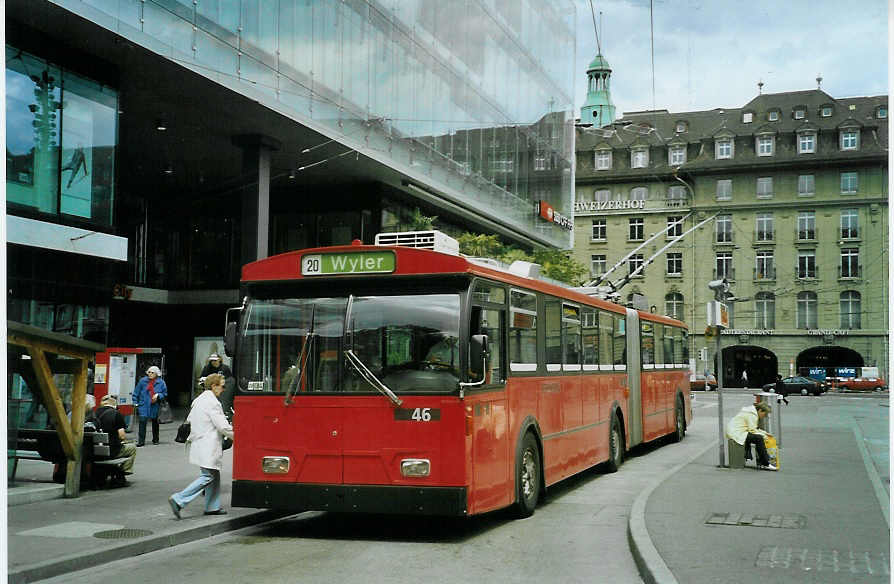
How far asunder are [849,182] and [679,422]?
21.8 metres

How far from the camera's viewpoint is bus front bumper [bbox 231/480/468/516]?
9.62 metres

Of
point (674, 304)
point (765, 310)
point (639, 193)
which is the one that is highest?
point (639, 193)

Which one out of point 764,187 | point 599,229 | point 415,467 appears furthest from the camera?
point 599,229

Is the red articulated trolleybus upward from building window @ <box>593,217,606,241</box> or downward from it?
downward

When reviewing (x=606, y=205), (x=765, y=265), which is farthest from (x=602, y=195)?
(x=765, y=265)

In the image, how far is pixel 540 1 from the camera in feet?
134

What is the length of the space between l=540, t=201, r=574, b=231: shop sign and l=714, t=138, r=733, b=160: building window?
92.0 feet

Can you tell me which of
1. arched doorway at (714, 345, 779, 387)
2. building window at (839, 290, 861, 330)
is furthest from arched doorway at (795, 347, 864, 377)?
building window at (839, 290, 861, 330)

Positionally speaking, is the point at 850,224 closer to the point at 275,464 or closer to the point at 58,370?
the point at 58,370

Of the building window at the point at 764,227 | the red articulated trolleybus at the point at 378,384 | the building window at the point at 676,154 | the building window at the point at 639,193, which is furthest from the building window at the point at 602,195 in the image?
the red articulated trolleybus at the point at 378,384

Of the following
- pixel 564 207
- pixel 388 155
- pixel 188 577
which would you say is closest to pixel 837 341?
pixel 564 207

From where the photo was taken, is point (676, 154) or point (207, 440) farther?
point (676, 154)

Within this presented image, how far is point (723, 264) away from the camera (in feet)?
220

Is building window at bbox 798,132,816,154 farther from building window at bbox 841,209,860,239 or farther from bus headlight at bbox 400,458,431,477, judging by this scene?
bus headlight at bbox 400,458,431,477
